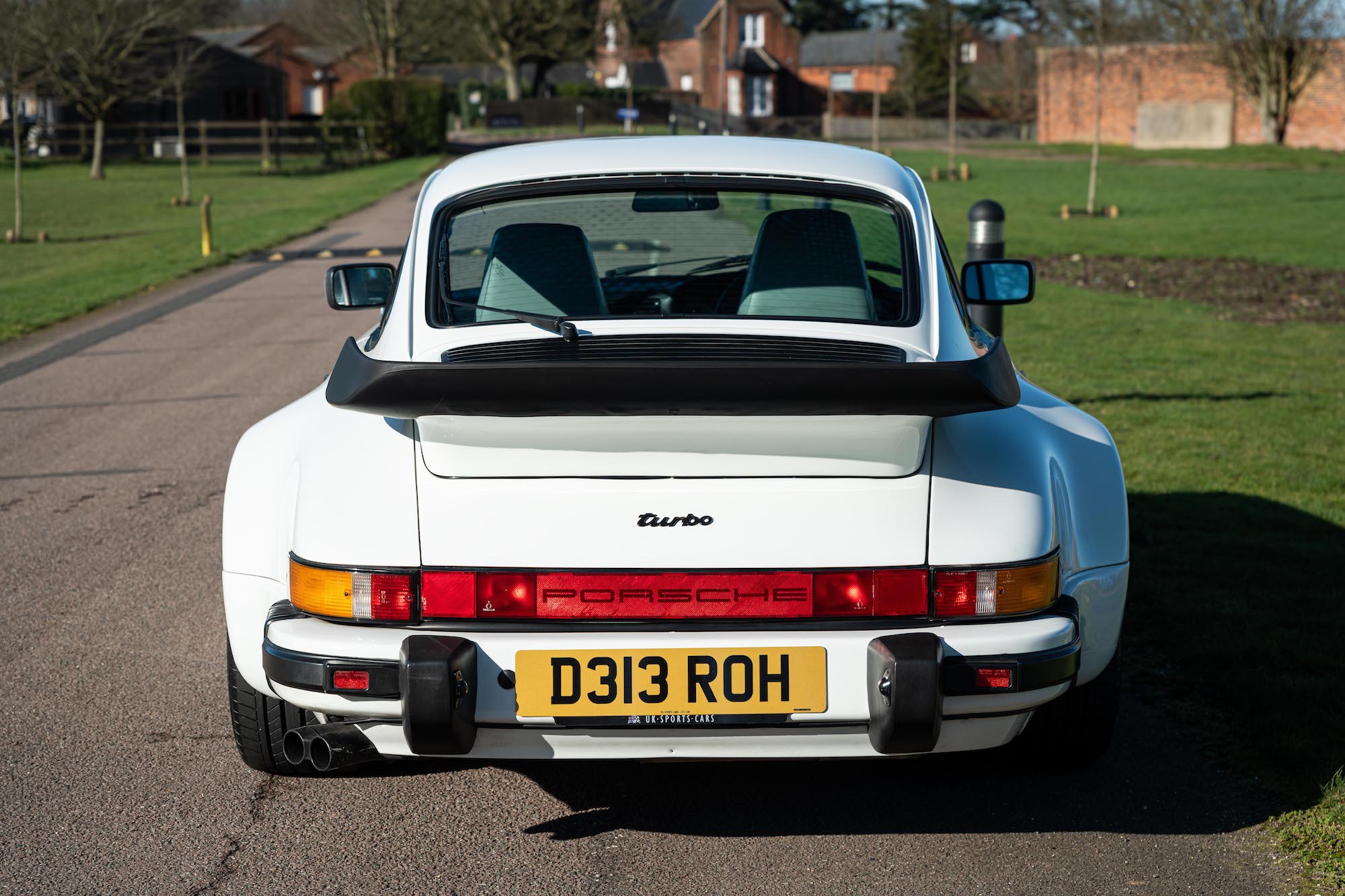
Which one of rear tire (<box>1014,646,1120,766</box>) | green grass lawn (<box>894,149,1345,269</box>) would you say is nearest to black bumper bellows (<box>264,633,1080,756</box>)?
rear tire (<box>1014,646,1120,766</box>)

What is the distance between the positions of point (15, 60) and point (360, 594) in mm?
31394

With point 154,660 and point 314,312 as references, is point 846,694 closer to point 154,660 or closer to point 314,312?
point 154,660

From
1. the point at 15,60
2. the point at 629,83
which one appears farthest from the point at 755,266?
the point at 629,83

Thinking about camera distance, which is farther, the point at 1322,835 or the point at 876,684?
the point at 1322,835

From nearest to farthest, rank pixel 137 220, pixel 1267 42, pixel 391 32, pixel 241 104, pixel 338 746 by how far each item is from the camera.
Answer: pixel 338 746
pixel 137 220
pixel 1267 42
pixel 391 32
pixel 241 104

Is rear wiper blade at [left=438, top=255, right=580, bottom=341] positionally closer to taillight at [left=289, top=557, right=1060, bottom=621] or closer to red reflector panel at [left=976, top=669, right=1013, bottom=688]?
taillight at [left=289, top=557, right=1060, bottom=621]

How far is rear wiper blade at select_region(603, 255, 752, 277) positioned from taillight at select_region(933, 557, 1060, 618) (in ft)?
6.66

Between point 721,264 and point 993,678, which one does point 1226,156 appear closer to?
point 721,264

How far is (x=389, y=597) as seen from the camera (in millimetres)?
3035

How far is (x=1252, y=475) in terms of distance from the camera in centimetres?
743

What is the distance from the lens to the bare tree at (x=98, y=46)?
39.4m

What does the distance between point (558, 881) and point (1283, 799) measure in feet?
6.37

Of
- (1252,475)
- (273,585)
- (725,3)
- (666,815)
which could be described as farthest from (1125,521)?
(725,3)

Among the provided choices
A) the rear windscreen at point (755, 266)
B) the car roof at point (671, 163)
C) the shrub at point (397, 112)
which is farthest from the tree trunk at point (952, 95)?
the rear windscreen at point (755, 266)
